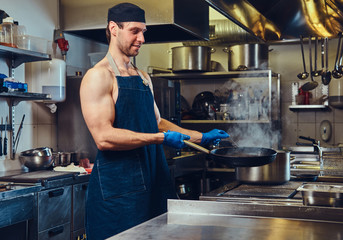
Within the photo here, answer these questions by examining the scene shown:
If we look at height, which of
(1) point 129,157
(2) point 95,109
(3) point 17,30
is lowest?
(1) point 129,157

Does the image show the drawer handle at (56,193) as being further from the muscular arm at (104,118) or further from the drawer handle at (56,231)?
the muscular arm at (104,118)

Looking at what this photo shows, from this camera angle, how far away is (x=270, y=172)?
2.28 metres

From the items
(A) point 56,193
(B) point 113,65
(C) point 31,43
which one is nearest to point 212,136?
(B) point 113,65

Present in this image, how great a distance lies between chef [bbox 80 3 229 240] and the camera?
2.11m

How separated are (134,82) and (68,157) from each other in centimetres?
154

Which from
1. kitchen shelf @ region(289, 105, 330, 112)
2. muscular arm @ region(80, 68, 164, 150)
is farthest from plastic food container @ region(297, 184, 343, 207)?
kitchen shelf @ region(289, 105, 330, 112)

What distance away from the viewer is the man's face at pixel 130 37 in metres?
2.27

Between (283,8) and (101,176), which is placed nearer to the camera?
(101,176)

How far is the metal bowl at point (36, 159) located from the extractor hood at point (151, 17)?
1.27 m

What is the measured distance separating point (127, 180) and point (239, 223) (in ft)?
2.85

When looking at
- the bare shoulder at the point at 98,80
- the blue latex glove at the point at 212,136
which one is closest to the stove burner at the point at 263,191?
the blue latex glove at the point at 212,136

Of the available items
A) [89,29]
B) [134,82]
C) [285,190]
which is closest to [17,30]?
[89,29]

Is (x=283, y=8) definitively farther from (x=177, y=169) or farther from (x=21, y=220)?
(x=177, y=169)

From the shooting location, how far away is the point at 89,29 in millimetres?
4008
